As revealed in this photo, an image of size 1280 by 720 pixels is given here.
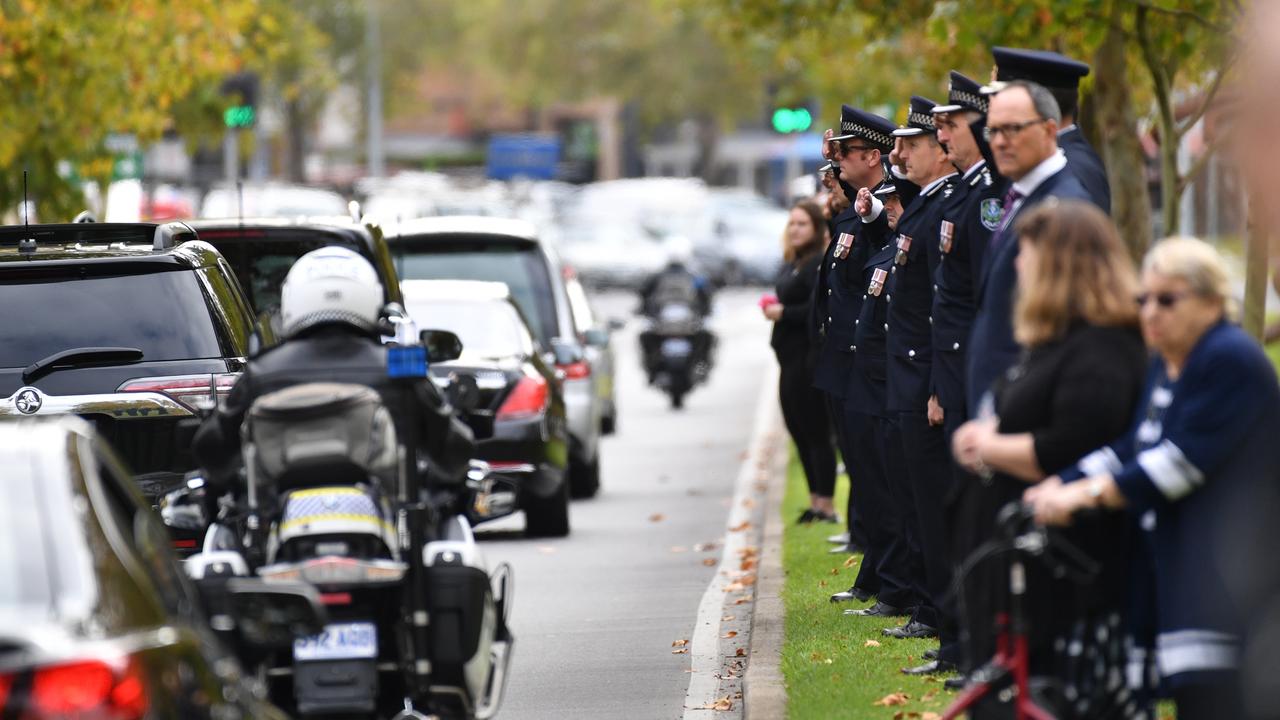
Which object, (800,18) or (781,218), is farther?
(781,218)

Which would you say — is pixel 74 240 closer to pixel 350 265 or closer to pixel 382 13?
pixel 350 265

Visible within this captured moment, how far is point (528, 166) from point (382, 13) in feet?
55.0

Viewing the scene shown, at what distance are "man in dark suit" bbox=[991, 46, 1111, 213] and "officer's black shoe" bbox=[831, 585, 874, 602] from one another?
11.0 feet

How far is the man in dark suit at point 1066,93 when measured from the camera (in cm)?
790

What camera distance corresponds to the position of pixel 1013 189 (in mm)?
7746

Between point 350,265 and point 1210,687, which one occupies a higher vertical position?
point 350,265

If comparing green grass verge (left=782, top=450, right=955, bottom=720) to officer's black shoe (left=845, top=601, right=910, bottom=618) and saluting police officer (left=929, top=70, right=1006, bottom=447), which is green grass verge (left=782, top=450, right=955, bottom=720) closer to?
officer's black shoe (left=845, top=601, right=910, bottom=618)

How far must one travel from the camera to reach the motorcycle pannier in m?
6.84

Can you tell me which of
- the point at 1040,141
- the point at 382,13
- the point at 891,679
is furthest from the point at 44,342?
the point at 382,13

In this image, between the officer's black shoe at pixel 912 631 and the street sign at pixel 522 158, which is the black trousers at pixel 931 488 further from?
the street sign at pixel 522 158

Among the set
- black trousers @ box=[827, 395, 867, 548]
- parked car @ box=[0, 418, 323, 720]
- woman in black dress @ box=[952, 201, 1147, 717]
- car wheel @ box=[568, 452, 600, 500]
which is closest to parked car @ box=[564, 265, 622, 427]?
car wheel @ box=[568, 452, 600, 500]

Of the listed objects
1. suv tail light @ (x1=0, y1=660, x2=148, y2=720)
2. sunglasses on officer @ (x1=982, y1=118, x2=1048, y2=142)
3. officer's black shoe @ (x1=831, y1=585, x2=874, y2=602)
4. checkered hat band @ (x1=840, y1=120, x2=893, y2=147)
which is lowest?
officer's black shoe @ (x1=831, y1=585, x2=874, y2=602)

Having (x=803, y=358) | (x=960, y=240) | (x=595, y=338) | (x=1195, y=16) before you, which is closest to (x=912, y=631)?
(x=960, y=240)

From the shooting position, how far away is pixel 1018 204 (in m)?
7.67
